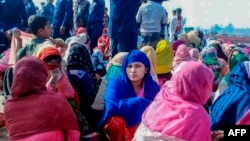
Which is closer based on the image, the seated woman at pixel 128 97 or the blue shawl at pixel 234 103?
the blue shawl at pixel 234 103

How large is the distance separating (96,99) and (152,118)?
1.24m

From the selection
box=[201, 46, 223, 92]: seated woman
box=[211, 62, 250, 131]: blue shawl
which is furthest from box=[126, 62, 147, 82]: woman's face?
box=[201, 46, 223, 92]: seated woman

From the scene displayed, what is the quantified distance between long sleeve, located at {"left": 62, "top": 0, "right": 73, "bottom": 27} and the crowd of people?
208cm

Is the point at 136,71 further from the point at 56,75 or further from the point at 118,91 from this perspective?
the point at 56,75

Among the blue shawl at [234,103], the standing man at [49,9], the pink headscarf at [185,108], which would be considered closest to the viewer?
the pink headscarf at [185,108]

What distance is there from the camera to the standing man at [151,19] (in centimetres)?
706

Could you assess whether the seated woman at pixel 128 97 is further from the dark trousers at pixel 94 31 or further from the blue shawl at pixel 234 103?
the dark trousers at pixel 94 31

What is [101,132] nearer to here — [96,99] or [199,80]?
[96,99]

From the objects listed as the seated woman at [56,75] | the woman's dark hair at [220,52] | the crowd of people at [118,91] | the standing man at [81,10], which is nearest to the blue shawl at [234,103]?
the crowd of people at [118,91]

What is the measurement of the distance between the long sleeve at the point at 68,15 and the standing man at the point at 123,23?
10.1ft

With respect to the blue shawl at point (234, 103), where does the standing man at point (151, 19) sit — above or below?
above

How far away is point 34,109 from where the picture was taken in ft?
10.2

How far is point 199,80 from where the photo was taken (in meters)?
3.08

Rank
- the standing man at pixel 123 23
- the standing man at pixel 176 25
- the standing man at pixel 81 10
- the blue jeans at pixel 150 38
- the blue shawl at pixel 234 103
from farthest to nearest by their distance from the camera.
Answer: the standing man at pixel 176 25
the standing man at pixel 81 10
the blue jeans at pixel 150 38
the standing man at pixel 123 23
the blue shawl at pixel 234 103
